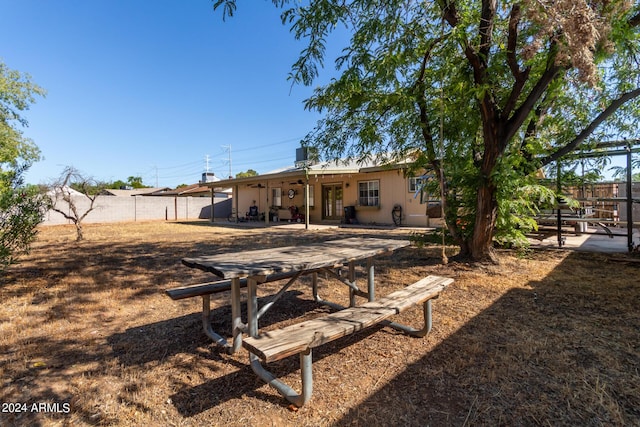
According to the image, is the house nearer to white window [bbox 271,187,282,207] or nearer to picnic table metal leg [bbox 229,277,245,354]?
white window [bbox 271,187,282,207]

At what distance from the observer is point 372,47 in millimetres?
4301

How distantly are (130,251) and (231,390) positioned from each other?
22.6 ft

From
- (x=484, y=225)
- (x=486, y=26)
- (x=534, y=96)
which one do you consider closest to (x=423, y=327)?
(x=484, y=225)

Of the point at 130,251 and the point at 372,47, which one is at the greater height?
the point at 372,47

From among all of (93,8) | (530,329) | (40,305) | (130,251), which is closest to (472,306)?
(530,329)

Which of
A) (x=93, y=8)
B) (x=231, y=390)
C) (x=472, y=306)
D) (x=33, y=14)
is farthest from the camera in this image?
(x=33, y=14)

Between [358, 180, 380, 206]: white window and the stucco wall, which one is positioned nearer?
the stucco wall

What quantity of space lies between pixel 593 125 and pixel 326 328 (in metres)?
5.59

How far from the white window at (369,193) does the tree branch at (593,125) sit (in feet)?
27.6

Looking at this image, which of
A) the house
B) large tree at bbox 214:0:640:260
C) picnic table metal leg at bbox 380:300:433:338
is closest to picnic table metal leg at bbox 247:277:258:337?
picnic table metal leg at bbox 380:300:433:338

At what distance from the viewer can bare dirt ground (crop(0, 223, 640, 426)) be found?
176 centimetres

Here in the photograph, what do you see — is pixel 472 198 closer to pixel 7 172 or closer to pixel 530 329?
pixel 530 329

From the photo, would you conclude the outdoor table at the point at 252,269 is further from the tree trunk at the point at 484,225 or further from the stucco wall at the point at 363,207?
the stucco wall at the point at 363,207

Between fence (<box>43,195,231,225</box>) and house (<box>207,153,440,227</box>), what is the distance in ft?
19.7
